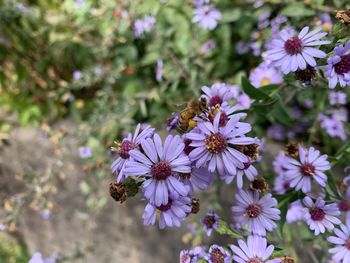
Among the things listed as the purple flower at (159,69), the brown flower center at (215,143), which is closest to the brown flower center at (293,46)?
the brown flower center at (215,143)

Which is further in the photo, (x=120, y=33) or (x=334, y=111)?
(x=120, y=33)

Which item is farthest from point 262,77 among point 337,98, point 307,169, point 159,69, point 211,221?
point 211,221

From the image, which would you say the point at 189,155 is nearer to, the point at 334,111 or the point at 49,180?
the point at 334,111

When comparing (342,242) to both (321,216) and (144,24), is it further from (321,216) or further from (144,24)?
(144,24)

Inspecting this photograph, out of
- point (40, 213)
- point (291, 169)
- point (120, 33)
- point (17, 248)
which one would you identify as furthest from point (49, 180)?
point (291, 169)

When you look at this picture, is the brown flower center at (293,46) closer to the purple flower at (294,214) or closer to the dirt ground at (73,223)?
the purple flower at (294,214)

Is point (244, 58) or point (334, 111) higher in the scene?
point (244, 58)
